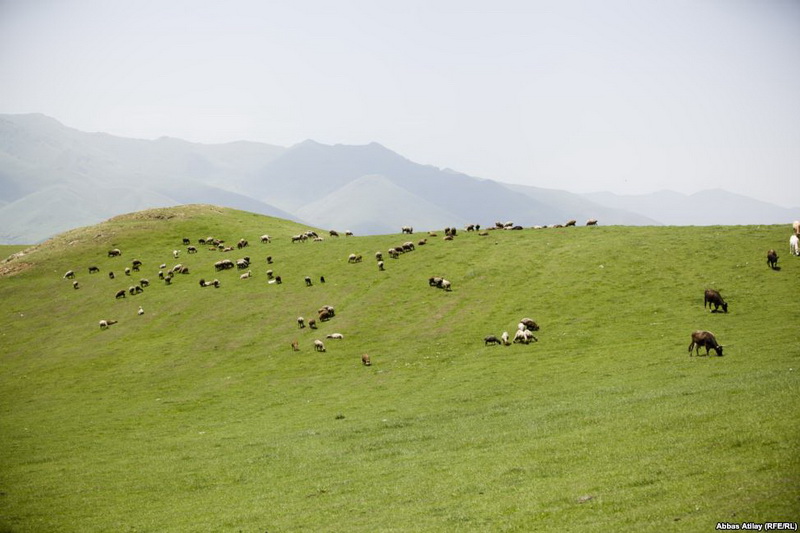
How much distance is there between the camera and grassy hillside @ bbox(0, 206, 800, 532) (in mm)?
17312

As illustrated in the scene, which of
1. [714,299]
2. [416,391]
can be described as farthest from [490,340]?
[714,299]

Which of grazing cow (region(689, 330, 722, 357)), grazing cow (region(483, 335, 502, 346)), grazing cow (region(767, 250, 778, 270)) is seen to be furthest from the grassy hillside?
grazing cow (region(767, 250, 778, 270))

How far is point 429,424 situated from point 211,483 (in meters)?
11.2

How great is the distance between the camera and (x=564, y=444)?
2144cm

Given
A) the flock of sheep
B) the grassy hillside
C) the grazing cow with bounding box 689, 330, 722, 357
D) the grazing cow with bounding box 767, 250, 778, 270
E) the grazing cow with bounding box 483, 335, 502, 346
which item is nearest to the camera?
the grassy hillside

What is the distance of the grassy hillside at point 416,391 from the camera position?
1731cm

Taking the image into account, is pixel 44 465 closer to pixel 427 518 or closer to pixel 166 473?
pixel 166 473

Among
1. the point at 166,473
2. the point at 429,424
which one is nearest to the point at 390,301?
the point at 429,424

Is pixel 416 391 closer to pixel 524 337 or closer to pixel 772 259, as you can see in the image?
pixel 524 337

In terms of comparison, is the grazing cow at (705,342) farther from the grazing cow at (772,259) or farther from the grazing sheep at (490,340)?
the grazing cow at (772,259)

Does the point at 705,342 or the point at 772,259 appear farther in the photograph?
the point at 772,259

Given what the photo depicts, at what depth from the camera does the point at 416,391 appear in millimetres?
36438

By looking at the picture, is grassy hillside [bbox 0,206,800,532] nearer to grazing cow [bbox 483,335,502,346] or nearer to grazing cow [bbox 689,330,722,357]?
grazing cow [bbox 483,335,502,346]

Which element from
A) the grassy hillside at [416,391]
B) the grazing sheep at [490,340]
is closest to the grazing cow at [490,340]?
the grazing sheep at [490,340]
